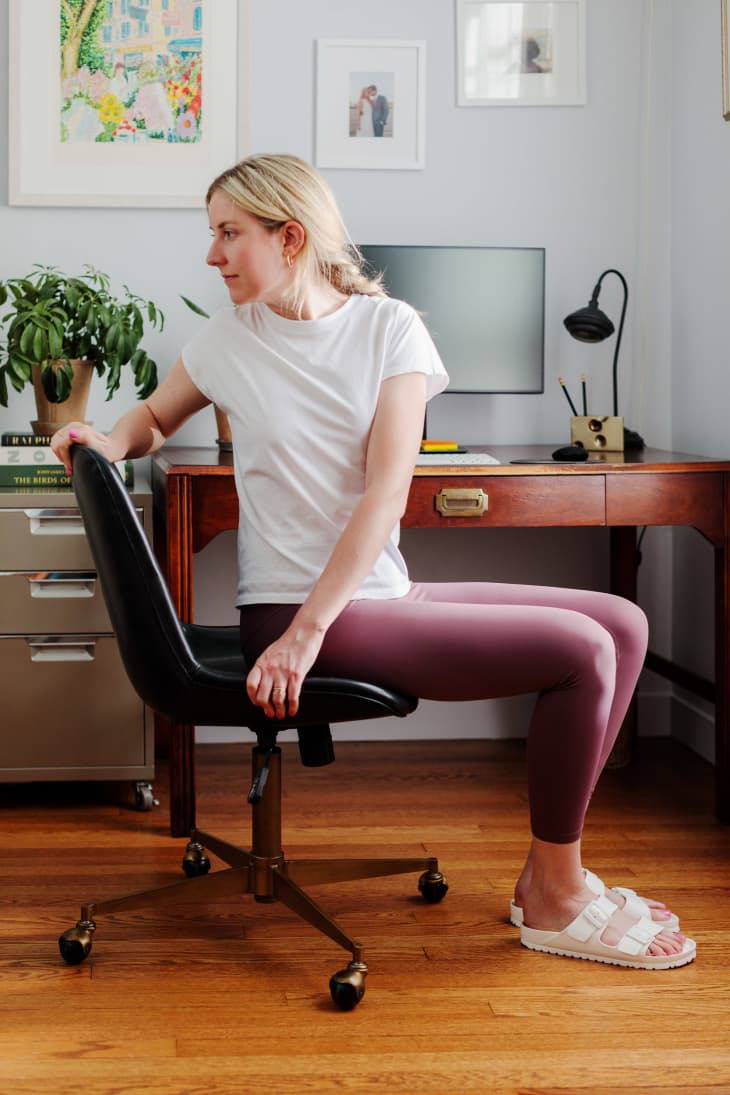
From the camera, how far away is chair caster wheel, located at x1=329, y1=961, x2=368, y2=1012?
63.2 inches

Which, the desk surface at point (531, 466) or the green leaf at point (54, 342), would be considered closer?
the desk surface at point (531, 466)

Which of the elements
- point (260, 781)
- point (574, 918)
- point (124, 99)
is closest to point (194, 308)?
point (124, 99)

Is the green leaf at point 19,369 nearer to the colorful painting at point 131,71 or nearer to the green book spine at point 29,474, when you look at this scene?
the green book spine at point 29,474

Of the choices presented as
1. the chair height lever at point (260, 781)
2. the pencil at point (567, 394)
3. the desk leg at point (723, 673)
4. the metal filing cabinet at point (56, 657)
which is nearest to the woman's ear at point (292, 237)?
the chair height lever at point (260, 781)

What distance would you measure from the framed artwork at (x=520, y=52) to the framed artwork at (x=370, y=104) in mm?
118

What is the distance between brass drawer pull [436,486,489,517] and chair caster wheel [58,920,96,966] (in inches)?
39.0

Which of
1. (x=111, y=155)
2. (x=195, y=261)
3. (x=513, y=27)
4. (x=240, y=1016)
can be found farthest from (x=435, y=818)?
(x=513, y=27)

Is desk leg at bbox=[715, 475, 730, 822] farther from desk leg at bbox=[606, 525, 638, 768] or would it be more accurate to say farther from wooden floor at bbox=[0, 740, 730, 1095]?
desk leg at bbox=[606, 525, 638, 768]

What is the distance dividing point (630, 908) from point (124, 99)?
2.11 meters

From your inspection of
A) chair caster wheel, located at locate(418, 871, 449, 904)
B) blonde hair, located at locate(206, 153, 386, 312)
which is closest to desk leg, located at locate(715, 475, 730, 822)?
chair caster wheel, located at locate(418, 871, 449, 904)

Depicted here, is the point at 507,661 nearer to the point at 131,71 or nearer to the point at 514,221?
the point at 514,221

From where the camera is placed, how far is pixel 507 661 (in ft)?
5.49

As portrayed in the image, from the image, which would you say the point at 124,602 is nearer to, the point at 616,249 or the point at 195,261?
the point at 195,261

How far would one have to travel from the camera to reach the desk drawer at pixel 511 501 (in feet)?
7.59
